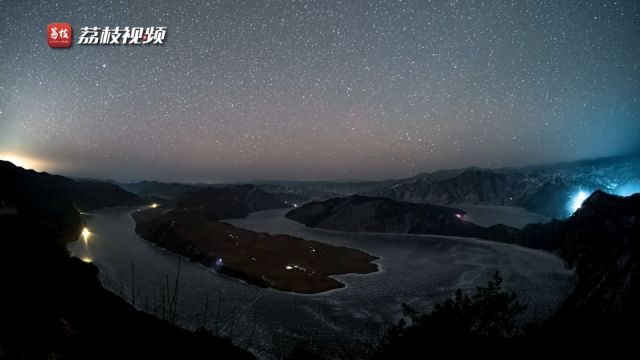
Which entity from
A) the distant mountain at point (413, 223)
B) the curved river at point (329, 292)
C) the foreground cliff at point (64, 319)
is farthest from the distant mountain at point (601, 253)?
the foreground cliff at point (64, 319)

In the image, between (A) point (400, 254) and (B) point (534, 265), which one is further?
(A) point (400, 254)

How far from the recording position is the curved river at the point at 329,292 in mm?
52562

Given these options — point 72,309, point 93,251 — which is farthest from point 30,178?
point 72,309

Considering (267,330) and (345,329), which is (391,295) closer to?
(345,329)

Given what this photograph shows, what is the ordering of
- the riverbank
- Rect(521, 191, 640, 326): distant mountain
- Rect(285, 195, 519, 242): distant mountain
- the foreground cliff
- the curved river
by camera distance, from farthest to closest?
1. Rect(285, 195, 519, 242): distant mountain
2. the riverbank
3. the curved river
4. Rect(521, 191, 640, 326): distant mountain
5. the foreground cliff

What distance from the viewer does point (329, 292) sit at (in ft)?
241

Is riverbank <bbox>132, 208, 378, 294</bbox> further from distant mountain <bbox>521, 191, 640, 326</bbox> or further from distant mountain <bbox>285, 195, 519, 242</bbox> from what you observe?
distant mountain <bbox>285, 195, 519, 242</bbox>

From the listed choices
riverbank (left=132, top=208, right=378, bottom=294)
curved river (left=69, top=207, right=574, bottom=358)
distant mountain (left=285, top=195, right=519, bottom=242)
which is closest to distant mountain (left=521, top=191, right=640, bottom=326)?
curved river (left=69, top=207, right=574, bottom=358)

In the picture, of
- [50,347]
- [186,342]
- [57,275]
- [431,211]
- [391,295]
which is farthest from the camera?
[431,211]

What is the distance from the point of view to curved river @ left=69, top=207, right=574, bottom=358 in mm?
52562

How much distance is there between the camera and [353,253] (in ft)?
378

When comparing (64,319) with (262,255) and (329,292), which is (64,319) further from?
(262,255)

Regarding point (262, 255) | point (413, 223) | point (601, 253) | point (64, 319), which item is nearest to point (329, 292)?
point (262, 255)

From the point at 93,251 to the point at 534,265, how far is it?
459 feet
